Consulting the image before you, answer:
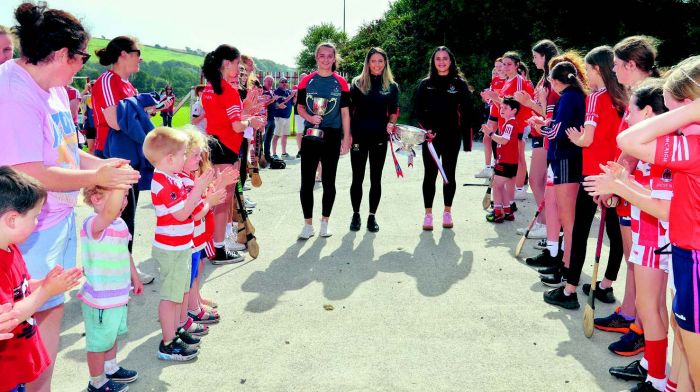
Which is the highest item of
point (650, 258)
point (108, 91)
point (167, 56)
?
point (167, 56)

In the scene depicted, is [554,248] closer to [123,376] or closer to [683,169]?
[683,169]

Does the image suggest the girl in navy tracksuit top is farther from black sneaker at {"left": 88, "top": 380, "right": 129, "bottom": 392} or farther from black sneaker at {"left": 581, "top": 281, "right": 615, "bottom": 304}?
black sneaker at {"left": 88, "top": 380, "right": 129, "bottom": 392}

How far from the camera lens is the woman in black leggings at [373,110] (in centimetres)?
733

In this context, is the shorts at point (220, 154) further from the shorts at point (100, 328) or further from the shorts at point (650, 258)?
the shorts at point (650, 258)

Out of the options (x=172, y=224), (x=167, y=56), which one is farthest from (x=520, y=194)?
(x=167, y=56)

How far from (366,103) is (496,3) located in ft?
60.0

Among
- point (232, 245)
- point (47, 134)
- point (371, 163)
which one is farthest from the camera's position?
point (371, 163)

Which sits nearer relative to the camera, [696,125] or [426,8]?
[696,125]

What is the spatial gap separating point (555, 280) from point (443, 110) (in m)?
2.74

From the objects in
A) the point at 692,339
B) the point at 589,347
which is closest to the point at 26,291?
the point at 692,339

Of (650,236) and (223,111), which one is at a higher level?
(223,111)

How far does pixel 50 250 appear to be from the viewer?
2.89 metres

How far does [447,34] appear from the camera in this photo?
81.0 feet

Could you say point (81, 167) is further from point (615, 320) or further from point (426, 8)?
point (426, 8)
